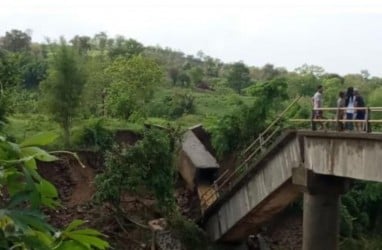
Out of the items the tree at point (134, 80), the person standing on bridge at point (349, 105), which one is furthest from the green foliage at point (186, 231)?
the tree at point (134, 80)

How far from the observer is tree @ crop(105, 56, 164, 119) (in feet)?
93.6

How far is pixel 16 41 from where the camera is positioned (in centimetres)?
5356

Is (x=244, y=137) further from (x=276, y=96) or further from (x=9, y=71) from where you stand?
(x=9, y=71)

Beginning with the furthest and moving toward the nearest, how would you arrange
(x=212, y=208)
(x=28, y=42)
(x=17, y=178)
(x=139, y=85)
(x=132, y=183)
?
(x=28, y=42) < (x=139, y=85) < (x=212, y=208) < (x=132, y=183) < (x=17, y=178)

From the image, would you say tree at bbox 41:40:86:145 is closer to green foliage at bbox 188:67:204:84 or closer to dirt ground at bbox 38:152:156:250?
dirt ground at bbox 38:152:156:250

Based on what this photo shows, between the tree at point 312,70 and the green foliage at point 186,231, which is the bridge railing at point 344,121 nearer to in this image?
the green foliage at point 186,231

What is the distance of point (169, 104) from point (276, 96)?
12099mm

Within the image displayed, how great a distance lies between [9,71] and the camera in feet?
74.4

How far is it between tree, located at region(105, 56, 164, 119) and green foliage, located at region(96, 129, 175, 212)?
10.1 metres

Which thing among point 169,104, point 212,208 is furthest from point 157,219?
point 169,104

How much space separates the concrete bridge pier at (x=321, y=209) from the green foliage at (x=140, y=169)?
179 inches

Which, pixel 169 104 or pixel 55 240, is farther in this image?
pixel 169 104

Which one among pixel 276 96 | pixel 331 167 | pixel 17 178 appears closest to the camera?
pixel 17 178

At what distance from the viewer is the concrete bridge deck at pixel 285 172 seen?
13125 mm
